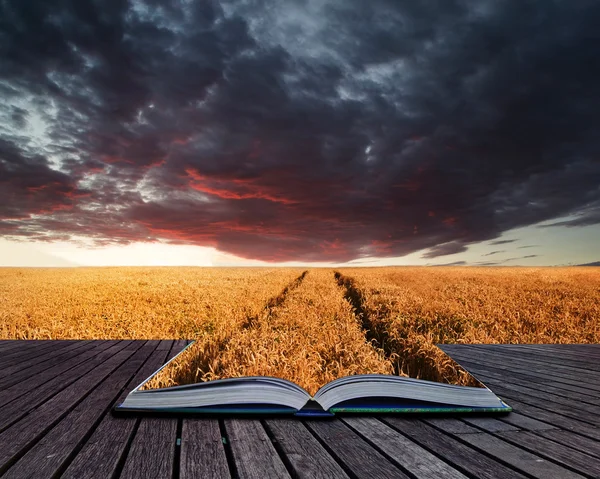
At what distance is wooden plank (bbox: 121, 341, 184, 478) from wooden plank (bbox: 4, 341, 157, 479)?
326 millimetres

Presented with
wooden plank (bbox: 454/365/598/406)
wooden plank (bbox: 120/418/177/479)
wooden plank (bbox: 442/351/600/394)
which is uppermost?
wooden plank (bbox: 442/351/600/394)

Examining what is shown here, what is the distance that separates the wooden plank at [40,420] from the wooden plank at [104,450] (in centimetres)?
34

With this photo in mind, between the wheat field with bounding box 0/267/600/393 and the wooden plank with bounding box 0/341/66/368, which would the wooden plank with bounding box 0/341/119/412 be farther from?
the wheat field with bounding box 0/267/600/393

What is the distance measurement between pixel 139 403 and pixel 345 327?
19.6 feet

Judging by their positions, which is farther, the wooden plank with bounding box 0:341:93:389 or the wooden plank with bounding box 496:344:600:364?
the wooden plank with bounding box 496:344:600:364

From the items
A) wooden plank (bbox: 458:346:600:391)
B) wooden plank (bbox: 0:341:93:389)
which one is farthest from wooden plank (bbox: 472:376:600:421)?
wooden plank (bbox: 0:341:93:389)

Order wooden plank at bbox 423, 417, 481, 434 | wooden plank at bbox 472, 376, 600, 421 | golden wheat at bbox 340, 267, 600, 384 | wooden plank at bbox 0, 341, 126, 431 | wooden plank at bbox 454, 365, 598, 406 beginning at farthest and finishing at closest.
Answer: golden wheat at bbox 340, 267, 600, 384
wooden plank at bbox 454, 365, 598, 406
wooden plank at bbox 472, 376, 600, 421
wooden plank at bbox 0, 341, 126, 431
wooden plank at bbox 423, 417, 481, 434

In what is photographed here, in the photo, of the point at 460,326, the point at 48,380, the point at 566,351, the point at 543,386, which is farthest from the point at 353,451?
the point at 460,326

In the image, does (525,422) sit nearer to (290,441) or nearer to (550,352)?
(290,441)

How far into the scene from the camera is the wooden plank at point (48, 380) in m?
3.19

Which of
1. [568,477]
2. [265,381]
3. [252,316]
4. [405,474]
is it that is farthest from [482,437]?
[252,316]

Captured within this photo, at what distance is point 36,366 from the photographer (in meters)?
4.38

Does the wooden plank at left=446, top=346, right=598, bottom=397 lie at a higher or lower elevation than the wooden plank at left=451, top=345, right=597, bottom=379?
lower

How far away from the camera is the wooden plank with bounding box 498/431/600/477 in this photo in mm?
1999
